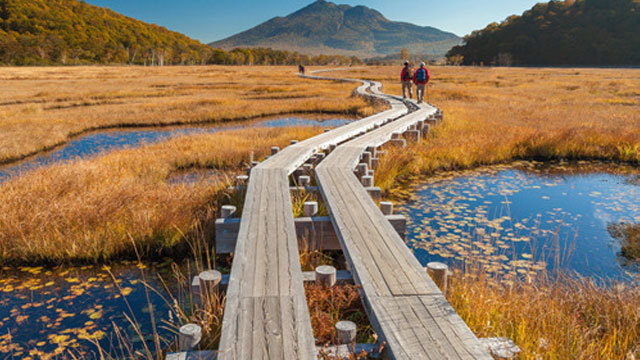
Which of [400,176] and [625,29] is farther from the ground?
[625,29]

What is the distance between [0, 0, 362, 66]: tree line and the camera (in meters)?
94.1

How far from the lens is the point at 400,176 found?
870 centimetres

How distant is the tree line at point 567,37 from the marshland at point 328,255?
9564 centimetres

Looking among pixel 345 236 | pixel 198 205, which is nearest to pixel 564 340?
pixel 345 236

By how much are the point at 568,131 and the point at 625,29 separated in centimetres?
10612

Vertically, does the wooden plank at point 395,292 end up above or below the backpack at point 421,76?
below

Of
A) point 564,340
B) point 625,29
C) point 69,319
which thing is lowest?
point 69,319

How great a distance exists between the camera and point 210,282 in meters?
2.96

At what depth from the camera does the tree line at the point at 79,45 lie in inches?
3703

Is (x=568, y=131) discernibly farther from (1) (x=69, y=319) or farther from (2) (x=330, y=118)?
(1) (x=69, y=319)

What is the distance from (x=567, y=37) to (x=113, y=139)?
A: 4453 inches

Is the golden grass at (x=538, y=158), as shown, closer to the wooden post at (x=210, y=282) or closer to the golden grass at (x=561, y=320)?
the golden grass at (x=561, y=320)

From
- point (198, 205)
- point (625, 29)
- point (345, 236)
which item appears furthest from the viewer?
point (625, 29)

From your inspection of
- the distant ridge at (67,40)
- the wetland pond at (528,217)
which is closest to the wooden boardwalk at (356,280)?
the wetland pond at (528,217)
